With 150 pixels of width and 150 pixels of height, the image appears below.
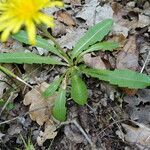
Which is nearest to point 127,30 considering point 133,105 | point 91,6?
point 91,6

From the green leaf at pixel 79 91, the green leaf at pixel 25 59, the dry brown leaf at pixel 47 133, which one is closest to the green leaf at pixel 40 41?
the green leaf at pixel 25 59

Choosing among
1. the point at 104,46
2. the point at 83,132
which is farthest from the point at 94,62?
the point at 83,132

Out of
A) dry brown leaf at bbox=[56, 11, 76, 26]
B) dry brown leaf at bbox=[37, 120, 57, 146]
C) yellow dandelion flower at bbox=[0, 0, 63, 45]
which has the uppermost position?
yellow dandelion flower at bbox=[0, 0, 63, 45]

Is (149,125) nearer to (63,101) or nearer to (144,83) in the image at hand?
(144,83)

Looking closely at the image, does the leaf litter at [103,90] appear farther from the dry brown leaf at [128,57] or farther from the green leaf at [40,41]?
the green leaf at [40,41]

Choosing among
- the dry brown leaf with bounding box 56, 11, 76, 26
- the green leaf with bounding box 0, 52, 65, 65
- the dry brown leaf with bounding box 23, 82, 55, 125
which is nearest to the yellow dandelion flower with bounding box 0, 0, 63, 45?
the green leaf with bounding box 0, 52, 65, 65

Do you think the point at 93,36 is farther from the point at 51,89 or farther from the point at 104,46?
the point at 51,89

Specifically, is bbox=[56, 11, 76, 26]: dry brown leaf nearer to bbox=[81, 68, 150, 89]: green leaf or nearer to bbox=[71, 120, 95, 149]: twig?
bbox=[81, 68, 150, 89]: green leaf
